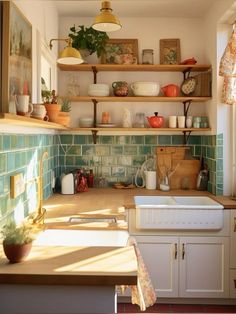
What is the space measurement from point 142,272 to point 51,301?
75 cm

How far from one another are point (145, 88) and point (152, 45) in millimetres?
526

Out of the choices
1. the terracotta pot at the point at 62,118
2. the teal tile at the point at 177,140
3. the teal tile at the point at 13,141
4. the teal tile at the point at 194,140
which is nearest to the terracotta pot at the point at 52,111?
the terracotta pot at the point at 62,118

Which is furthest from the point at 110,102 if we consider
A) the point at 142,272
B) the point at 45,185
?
the point at 142,272

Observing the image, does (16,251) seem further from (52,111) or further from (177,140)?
(177,140)

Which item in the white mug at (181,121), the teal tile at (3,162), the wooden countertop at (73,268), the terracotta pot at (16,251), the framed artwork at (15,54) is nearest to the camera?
the wooden countertop at (73,268)

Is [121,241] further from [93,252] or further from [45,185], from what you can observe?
[45,185]

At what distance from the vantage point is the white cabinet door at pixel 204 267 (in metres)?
2.97

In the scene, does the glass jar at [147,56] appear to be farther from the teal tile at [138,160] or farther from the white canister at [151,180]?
the white canister at [151,180]

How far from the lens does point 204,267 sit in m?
2.99

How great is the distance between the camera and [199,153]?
12.4 feet

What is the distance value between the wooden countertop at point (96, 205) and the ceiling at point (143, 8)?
169cm

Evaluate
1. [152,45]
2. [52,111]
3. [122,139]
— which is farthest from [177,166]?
[52,111]

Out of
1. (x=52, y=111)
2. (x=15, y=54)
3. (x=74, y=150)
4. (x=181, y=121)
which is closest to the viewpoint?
(x=15, y=54)

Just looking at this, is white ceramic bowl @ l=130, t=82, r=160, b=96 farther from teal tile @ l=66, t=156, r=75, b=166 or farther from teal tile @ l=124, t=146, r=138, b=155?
teal tile @ l=66, t=156, r=75, b=166
